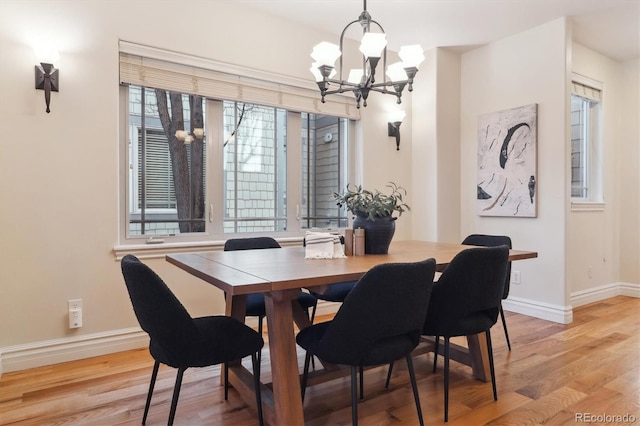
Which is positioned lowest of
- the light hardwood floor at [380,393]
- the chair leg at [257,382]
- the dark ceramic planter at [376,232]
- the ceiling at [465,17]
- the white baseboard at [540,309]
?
the light hardwood floor at [380,393]

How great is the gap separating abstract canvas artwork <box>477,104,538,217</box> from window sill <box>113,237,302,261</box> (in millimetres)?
2793

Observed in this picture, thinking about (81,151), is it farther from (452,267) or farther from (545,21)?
(545,21)

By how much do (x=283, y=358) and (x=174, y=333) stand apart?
0.46 meters

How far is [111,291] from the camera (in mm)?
2836

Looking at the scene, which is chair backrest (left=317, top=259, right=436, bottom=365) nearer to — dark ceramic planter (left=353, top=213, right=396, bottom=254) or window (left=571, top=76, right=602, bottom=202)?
dark ceramic planter (left=353, top=213, right=396, bottom=254)

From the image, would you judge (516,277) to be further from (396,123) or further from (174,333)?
(174,333)

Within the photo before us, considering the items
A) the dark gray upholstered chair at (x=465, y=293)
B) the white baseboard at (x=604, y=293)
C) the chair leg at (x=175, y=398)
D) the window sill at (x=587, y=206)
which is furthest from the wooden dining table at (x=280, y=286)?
the white baseboard at (x=604, y=293)

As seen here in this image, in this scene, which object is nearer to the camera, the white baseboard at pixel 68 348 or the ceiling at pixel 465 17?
the white baseboard at pixel 68 348

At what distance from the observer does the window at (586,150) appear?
4.51m

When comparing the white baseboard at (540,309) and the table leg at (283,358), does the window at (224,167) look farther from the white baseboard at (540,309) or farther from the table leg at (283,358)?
the white baseboard at (540,309)

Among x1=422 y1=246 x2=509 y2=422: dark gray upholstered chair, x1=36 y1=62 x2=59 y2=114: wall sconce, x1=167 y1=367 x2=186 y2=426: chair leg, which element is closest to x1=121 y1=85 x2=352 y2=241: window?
x1=36 y1=62 x2=59 y2=114: wall sconce

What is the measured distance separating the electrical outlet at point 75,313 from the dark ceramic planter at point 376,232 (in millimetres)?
1962

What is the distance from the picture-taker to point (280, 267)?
182 cm

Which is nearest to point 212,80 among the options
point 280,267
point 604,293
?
point 280,267
